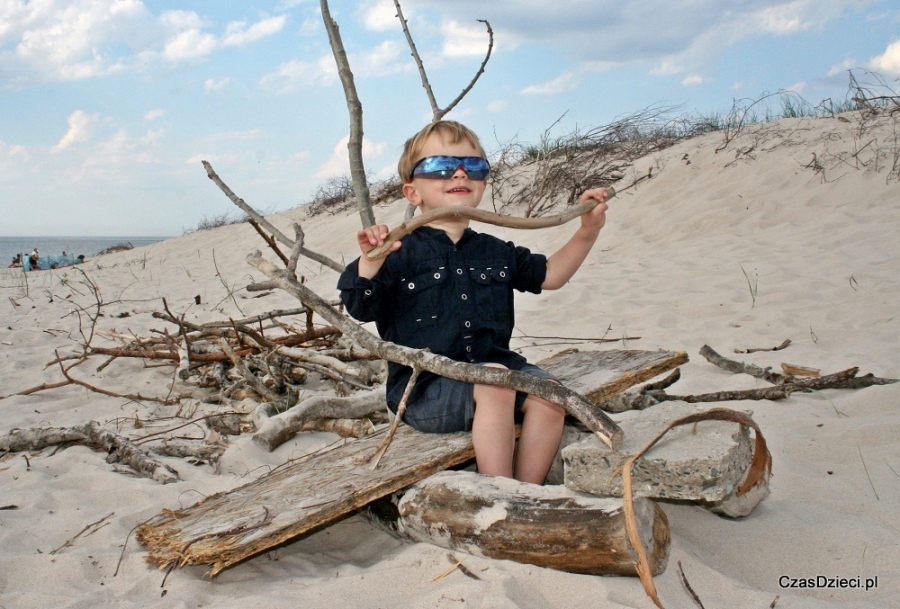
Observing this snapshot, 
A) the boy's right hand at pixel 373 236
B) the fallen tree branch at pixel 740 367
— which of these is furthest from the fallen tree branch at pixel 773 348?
the boy's right hand at pixel 373 236

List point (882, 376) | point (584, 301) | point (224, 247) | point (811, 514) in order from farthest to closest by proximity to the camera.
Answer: point (224, 247) < point (584, 301) < point (882, 376) < point (811, 514)

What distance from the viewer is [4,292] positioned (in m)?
8.67

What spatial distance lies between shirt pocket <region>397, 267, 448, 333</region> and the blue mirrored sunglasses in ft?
1.10

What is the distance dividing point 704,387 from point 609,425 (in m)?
1.90

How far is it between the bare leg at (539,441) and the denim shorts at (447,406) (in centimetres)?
11

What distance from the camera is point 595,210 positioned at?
2479mm

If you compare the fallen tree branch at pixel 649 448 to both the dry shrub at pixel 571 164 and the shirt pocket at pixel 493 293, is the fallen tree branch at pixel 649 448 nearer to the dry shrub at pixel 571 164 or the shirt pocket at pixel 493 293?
the shirt pocket at pixel 493 293

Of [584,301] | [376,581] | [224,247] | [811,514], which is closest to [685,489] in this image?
[811,514]

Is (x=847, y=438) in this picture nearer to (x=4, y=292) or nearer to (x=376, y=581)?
(x=376, y=581)

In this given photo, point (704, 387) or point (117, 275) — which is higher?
point (117, 275)

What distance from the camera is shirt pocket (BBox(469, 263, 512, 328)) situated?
2.49 meters

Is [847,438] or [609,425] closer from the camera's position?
[609,425]

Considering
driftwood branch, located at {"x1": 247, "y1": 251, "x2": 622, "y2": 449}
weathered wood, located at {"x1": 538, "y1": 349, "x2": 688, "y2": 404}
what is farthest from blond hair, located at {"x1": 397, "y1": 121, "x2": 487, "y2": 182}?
weathered wood, located at {"x1": 538, "y1": 349, "x2": 688, "y2": 404}

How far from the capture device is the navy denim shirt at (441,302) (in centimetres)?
244
